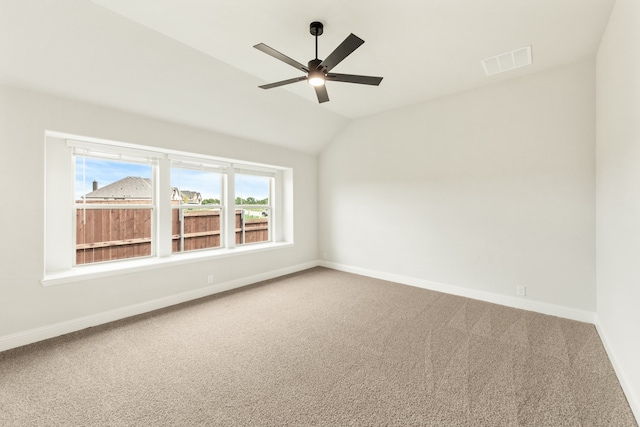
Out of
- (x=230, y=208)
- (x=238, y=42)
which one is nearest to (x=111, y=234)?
(x=230, y=208)

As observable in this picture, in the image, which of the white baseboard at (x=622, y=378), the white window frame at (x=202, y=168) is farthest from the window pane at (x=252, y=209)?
the white baseboard at (x=622, y=378)

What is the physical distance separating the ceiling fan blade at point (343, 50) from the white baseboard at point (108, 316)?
333 centimetres

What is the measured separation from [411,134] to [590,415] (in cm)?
372

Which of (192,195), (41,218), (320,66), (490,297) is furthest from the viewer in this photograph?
(192,195)

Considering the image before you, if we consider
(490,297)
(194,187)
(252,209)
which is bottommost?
(490,297)

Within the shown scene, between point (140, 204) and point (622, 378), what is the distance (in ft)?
16.7

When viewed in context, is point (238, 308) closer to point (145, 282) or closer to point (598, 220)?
point (145, 282)

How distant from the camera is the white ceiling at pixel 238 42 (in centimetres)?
216

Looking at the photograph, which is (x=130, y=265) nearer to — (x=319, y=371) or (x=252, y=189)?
(x=252, y=189)

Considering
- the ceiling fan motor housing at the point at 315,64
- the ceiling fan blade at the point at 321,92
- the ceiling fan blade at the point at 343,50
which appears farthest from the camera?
the ceiling fan blade at the point at 321,92

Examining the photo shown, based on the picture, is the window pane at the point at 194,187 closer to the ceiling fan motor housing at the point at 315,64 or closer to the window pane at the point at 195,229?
the window pane at the point at 195,229

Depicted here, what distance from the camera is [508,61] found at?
2.99m

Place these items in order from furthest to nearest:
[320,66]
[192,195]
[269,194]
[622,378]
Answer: [269,194]
[192,195]
[320,66]
[622,378]

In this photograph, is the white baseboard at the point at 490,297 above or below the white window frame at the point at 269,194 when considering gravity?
below
